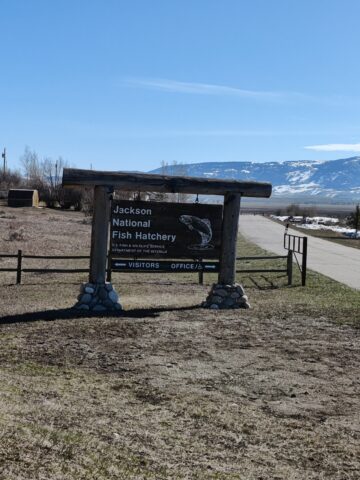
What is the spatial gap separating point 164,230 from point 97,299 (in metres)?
2.00

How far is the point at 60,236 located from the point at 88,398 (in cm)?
2924

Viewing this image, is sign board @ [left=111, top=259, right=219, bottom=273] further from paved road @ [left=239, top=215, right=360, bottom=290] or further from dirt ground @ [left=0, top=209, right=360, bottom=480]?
paved road @ [left=239, top=215, right=360, bottom=290]

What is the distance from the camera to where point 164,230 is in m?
13.2

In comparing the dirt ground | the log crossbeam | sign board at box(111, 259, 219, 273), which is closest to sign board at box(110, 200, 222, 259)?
sign board at box(111, 259, 219, 273)

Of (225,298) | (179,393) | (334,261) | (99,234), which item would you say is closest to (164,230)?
(99,234)

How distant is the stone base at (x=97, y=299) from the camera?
40.0ft

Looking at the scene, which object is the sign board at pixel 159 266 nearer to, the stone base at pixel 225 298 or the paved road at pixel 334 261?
the stone base at pixel 225 298

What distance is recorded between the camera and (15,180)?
345 ft

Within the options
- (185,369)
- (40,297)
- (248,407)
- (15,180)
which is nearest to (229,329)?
(185,369)

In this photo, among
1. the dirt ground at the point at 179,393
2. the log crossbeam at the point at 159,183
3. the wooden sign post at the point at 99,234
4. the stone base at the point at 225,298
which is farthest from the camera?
the stone base at the point at 225,298

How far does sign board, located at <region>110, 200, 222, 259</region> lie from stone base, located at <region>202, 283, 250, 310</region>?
2.60ft

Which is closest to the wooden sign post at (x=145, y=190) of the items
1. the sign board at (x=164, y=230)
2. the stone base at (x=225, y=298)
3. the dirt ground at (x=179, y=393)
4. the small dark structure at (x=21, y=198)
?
the stone base at (x=225, y=298)

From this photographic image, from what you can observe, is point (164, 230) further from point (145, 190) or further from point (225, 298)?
point (225, 298)

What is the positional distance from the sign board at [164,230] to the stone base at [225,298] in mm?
792
